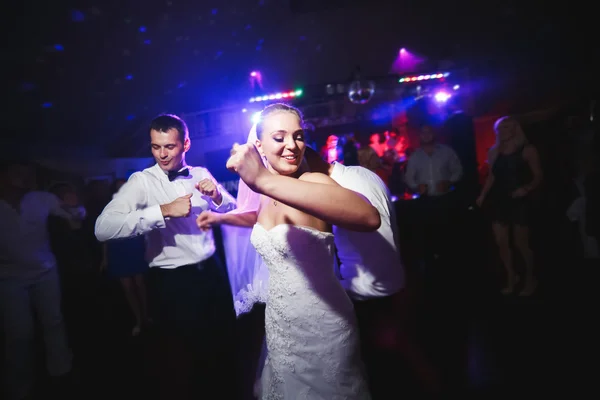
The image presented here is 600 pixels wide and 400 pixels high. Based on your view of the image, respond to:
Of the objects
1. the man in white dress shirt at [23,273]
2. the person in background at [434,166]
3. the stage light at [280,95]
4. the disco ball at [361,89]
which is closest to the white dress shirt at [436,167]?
the person in background at [434,166]

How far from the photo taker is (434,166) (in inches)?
143

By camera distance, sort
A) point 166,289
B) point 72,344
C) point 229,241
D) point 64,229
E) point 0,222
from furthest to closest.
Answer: point 72,344 < point 64,229 < point 0,222 < point 229,241 < point 166,289

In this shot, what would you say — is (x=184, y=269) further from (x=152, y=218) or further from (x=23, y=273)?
(x=23, y=273)

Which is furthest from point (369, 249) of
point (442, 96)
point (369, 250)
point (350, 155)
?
point (442, 96)

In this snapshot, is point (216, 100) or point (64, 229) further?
point (216, 100)

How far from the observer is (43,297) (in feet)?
7.36

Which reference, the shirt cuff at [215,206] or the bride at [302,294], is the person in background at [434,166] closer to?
the shirt cuff at [215,206]

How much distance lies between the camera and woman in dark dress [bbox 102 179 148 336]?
301cm

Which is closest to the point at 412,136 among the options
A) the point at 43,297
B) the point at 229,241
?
the point at 229,241

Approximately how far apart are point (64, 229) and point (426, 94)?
21.9ft

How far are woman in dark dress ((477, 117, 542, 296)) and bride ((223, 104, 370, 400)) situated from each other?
265 centimetres

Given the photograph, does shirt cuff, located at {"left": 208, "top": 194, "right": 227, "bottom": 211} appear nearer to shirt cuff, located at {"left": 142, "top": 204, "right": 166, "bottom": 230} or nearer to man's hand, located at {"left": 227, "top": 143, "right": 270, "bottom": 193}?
shirt cuff, located at {"left": 142, "top": 204, "right": 166, "bottom": 230}

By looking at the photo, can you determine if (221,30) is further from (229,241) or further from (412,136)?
(412,136)

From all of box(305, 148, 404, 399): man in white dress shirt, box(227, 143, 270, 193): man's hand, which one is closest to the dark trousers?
box(305, 148, 404, 399): man in white dress shirt
